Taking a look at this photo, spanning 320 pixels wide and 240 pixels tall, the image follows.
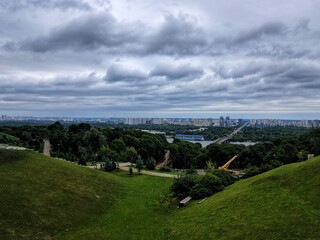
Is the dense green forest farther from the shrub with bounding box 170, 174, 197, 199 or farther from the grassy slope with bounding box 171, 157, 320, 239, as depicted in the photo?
the grassy slope with bounding box 171, 157, 320, 239

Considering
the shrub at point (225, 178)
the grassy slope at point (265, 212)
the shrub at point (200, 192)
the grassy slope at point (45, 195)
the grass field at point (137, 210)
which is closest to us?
the grassy slope at point (265, 212)

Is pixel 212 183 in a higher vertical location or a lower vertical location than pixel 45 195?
higher

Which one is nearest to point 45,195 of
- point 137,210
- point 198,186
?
point 137,210

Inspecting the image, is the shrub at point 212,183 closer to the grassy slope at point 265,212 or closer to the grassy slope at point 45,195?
the grassy slope at point 265,212

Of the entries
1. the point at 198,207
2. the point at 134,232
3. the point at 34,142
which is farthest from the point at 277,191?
the point at 34,142

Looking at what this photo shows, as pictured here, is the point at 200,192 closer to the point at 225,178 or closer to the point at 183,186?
the point at 183,186

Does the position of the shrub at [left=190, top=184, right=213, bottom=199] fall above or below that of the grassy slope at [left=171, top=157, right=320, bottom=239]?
below

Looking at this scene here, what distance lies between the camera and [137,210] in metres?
26.9

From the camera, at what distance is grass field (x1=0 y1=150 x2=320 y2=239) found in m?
18.0

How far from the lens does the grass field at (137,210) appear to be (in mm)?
17953

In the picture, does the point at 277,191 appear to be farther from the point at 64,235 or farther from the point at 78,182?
the point at 78,182

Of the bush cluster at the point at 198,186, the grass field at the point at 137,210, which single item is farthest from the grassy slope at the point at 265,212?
the bush cluster at the point at 198,186

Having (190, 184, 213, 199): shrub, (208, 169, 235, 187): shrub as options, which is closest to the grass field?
(190, 184, 213, 199): shrub

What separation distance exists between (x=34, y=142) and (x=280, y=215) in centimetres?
7406
